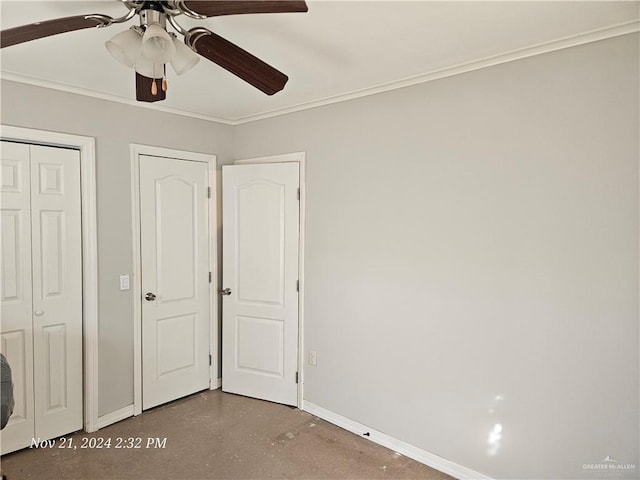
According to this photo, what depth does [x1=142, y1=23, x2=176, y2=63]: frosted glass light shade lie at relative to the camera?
141 centimetres

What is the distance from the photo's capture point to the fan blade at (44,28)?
55.4 inches

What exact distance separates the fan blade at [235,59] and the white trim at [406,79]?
115 cm

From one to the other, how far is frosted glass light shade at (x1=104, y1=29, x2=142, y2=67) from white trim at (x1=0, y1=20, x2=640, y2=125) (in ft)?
5.10

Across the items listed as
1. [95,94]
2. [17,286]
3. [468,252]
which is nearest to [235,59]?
[468,252]

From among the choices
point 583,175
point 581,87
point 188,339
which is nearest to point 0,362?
point 188,339

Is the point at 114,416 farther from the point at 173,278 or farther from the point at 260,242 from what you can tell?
the point at 260,242

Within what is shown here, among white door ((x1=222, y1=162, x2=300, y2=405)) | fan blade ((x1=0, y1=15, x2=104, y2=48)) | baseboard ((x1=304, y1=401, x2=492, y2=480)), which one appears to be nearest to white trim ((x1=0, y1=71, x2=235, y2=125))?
white door ((x1=222, y1=162, x2=300, y2=405))

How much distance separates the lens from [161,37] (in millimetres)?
1431

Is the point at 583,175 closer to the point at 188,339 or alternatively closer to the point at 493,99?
the point at 493,99

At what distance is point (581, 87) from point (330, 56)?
1.26m

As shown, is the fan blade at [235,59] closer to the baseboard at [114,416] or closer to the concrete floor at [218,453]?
the concrete floor at [218,453]

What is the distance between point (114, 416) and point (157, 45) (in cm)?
276

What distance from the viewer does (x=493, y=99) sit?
2.30 metres

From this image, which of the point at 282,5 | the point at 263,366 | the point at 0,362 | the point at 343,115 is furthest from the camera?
the point at 263,366
